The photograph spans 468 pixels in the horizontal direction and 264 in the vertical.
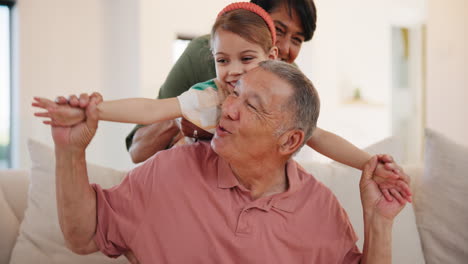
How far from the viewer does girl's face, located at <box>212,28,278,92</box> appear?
58.4 inches

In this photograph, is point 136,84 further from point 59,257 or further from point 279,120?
point 279,120

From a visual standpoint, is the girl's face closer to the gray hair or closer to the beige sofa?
the gray hair

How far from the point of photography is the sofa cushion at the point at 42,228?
70.1 inches

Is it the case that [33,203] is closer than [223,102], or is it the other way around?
[223,102]

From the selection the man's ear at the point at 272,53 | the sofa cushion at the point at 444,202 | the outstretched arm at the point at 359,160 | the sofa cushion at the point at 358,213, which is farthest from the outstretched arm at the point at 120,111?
the sofa cushion at the point at 444,202

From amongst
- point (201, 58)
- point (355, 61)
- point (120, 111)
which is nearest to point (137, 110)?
point (120, 111)

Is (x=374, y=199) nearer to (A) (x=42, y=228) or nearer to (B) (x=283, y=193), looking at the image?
(B) (x=283, y=193)

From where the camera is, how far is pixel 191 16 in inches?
211

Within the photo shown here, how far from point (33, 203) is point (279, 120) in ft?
3.45

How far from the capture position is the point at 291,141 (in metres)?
1.40

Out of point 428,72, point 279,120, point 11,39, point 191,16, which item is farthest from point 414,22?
point 279,120

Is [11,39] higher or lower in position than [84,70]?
higher

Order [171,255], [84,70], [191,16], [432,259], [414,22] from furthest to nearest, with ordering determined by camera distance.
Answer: [414,22] → [191,16] → [84,70] → [432,259] → [171,255]

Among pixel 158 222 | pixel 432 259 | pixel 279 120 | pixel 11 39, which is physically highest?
pixel 11 39
